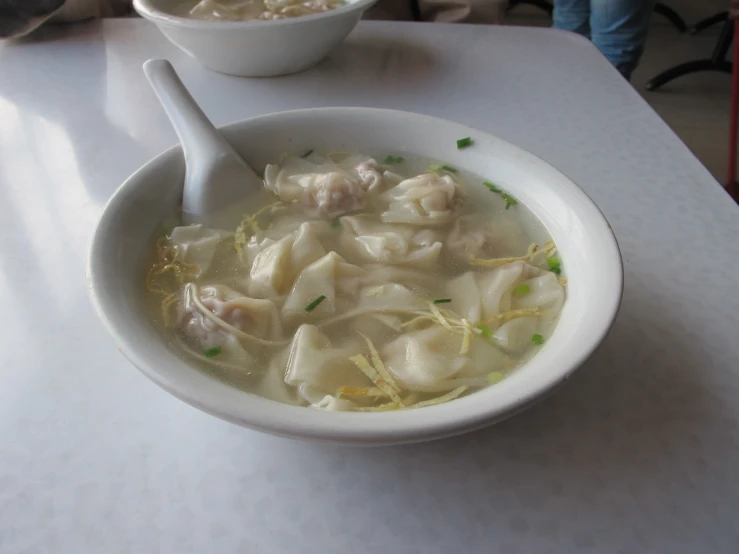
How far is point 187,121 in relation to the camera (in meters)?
0.92

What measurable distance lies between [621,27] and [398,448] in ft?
8.18

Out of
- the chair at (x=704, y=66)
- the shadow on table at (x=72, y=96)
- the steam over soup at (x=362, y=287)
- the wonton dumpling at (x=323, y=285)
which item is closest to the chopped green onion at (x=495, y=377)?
the steam over soup at (x=362, y=287)

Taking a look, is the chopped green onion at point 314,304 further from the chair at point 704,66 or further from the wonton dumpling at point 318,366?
the chair at point 704,66

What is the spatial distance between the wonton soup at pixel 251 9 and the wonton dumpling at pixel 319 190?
712 mm

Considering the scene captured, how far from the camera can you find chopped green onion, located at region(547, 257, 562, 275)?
78 cm

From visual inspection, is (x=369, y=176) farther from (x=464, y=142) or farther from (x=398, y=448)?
(x=398, y=448)

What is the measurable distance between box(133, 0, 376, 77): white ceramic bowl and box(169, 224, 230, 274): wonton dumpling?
592mm

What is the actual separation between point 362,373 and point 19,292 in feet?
1.77

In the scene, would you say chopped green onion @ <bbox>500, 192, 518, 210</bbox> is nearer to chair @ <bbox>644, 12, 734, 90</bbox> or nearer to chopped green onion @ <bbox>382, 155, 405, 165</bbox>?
chopped green onion @ <bbox>382, 155, 405, 165</bbox>

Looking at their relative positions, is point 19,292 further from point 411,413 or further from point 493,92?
point 493,92

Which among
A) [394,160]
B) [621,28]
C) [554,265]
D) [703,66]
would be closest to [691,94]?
[703,66]

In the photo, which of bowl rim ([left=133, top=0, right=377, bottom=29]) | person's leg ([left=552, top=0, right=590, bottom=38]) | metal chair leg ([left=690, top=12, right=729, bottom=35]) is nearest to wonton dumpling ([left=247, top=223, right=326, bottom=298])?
bowl rim ([left=133, top=0, right=377, bottom=29])

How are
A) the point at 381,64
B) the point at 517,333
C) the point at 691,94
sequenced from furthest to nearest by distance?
the point at 691,94 → the point at 381,64 → the point at 517,333

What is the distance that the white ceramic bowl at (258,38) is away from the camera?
49.2 inches
